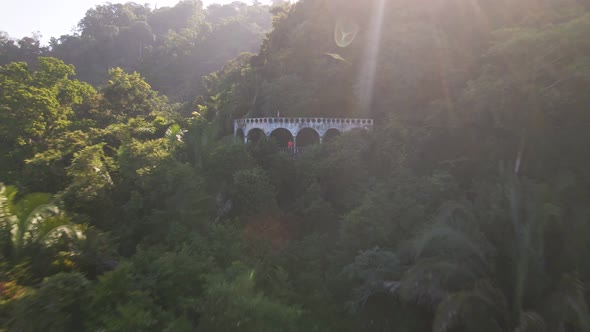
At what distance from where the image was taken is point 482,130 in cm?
1598

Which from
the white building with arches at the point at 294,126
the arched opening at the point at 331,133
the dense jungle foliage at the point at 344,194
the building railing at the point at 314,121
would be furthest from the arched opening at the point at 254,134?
the arched opening at the point at 331,133

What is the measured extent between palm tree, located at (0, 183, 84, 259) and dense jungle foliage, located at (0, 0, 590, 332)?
0.04 m

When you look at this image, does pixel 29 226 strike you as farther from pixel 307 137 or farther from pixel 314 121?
pixel 307 137

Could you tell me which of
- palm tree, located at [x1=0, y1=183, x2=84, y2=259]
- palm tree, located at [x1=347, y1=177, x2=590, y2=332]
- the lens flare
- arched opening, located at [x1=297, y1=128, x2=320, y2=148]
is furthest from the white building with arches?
palm tree, located at [x1=0, y1=183, x2=84, y2=259]

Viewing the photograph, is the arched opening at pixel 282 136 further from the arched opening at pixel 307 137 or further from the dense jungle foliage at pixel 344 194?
the dense jungle foliage at pixel 344 194

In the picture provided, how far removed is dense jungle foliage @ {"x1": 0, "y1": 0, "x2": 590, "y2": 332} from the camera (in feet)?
29.6

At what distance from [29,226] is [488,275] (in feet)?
35.4

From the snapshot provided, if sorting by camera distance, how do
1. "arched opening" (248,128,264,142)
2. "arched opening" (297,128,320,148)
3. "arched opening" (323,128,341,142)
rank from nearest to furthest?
"arched opening" (323,128,341,142)
"arched opening" (248,128,264,142)
"arched opening" (297,128,320,148)

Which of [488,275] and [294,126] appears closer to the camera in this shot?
[488,275]

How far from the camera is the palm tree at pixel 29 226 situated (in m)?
8.99

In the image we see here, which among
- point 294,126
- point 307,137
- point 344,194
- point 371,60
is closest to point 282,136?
point 307,137

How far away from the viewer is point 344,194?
1934 centimetres

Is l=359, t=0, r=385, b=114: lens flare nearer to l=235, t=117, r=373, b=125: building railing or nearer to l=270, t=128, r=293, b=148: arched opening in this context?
l=235, t=117, r=373, b=125: building railing

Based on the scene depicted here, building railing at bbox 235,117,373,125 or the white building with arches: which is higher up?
building railing at bbox 235,117,373,125
